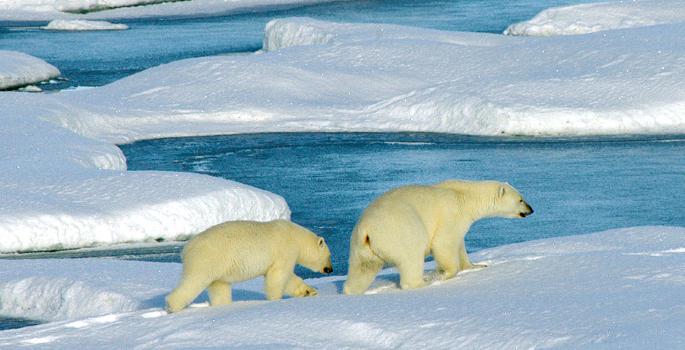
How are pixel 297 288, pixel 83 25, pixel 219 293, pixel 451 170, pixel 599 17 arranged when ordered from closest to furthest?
pixel 219 293 → pixel 297 288 → pixel 451 170 → pixel 599 17 → pixel 83 25

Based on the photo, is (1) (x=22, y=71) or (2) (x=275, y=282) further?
(1) (x=22, y=71)

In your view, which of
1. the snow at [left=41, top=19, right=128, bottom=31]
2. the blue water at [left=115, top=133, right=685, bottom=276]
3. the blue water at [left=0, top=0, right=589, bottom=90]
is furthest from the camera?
the snow at [left=41, top=19, right=128, bottom=31]

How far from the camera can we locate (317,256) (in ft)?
18.8

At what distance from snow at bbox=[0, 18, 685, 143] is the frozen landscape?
0.10 ft

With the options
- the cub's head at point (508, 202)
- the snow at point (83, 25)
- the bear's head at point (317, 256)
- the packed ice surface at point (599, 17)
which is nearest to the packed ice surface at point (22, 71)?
the snow at point (83, 25)

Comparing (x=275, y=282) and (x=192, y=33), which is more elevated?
(x=275, y=282)

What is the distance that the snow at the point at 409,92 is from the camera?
45.2ft

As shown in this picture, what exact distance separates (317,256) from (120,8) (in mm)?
31496

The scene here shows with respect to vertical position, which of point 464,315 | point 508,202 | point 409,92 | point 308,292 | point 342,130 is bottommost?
point 342,130

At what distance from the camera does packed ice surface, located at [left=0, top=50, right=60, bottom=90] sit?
19.8 m

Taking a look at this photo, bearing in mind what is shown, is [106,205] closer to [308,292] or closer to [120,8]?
[308,292]

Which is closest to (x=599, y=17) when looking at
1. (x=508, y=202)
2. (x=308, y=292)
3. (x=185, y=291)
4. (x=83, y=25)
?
(x=83, y=25)

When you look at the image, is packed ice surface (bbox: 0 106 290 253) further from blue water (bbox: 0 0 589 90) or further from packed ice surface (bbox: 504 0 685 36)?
packed ice surface (bbox: 504 0 685 36)

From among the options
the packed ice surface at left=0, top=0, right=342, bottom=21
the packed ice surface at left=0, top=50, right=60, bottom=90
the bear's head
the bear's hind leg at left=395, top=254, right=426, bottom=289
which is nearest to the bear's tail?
the bear's hind leg at left=395, top=254, right=426, bottom=289
